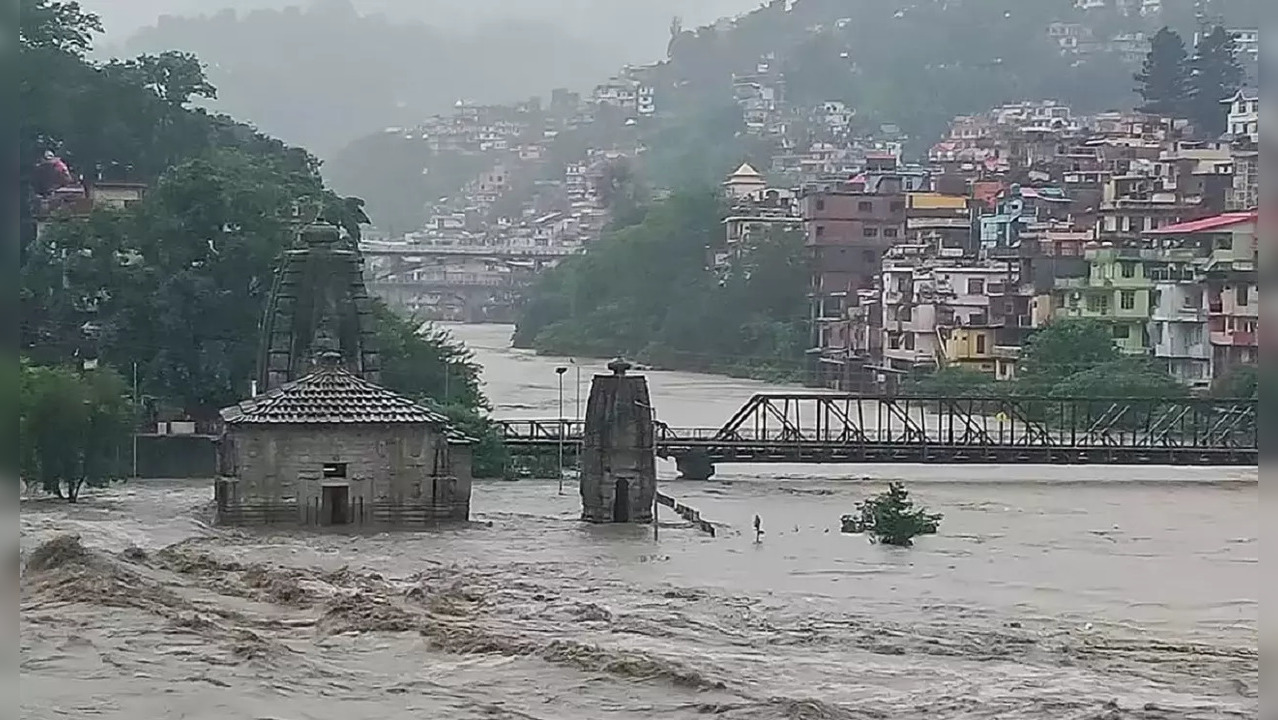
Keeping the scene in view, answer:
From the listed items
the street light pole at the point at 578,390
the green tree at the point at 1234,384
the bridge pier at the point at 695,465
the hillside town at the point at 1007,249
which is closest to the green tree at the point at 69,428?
the bridge pier at the point at 695,465

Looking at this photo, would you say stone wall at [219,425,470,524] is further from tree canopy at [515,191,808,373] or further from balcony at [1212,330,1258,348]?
tree canopy at [515,191,808,373]

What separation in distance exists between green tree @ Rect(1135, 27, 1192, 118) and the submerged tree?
7102 centimetres

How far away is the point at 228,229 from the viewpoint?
4147 cm

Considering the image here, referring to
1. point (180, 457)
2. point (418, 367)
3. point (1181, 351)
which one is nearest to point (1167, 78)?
point (1181, 351)

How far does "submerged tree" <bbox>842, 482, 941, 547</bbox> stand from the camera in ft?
101

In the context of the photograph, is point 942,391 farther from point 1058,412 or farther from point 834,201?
point 834,201

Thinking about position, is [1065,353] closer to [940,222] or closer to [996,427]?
[996,427]

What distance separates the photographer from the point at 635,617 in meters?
22.2

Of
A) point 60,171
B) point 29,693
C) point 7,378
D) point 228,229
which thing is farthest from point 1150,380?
point 7,378

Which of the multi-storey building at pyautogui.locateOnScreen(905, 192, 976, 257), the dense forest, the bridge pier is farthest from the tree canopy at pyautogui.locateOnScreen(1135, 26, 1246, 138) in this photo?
the dense forest

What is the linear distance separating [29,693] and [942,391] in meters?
44.4

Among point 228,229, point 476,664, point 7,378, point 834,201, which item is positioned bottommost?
point 476,664

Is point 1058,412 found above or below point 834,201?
below

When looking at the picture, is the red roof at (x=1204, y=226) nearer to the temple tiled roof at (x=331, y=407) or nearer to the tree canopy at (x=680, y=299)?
the tree canopy at (x=680, y=299)
